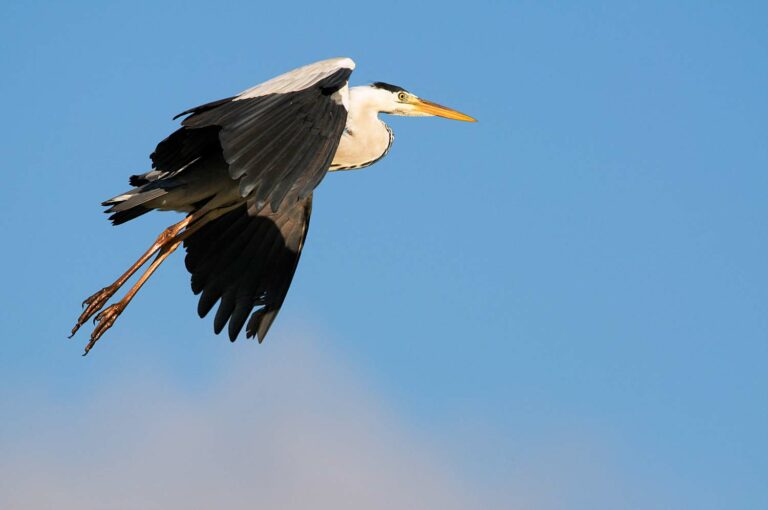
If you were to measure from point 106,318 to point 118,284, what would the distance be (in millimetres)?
266

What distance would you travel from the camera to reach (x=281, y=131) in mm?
7828

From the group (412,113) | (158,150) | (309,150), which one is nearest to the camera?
(309,150)

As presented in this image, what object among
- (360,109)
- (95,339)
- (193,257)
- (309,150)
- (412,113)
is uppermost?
(412,113)

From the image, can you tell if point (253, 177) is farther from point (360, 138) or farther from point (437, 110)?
point (437, 110)

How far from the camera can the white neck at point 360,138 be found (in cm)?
1009

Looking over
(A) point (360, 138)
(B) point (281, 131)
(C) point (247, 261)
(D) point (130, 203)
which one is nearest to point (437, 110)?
→ (A) point (360, 138)

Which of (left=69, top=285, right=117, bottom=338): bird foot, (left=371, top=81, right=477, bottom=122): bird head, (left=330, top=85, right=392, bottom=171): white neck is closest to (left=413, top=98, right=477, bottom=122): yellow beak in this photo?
(left=371, top=81, right=477, bottom=122): bird head

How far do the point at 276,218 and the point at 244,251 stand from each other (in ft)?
1.25

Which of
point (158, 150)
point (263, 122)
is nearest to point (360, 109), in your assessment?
point (158, 150)

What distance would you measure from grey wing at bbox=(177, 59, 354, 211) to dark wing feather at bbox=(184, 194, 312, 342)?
2.38 metres

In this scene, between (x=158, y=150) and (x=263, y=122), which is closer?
(x=263, y=122)

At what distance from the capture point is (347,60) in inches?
355

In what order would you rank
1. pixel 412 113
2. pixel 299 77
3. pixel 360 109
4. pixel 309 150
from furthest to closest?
pixel 412 113
pixel 360 109
pixel 299 77
pixel 309 150

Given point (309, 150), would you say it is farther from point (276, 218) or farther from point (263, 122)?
point (276, 218)
